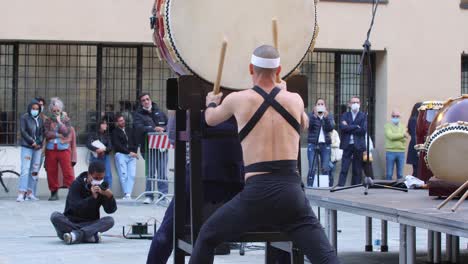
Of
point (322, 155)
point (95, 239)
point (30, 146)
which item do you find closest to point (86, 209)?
point (95, 239)

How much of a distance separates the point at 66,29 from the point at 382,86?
6.87 meters

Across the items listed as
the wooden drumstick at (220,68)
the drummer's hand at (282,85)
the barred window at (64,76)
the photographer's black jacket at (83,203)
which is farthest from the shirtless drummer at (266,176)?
the barred window at (64,76)

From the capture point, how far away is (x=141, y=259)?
10039 millimetres

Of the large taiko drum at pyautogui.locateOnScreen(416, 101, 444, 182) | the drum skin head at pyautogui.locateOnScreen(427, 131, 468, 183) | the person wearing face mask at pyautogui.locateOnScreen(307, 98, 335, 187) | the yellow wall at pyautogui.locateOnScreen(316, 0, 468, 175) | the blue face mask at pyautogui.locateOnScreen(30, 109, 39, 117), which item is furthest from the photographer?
the yellow wall at pyautogui.locateOnScreen(316, 0, 468, 175)

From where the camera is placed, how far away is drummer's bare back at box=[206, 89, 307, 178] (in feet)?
19.8

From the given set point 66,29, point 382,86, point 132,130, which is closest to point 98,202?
point 132,130

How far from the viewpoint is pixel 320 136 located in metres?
19.0

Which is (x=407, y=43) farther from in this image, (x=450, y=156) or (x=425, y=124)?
(x=450, y=156)

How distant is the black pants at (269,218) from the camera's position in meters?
6.00

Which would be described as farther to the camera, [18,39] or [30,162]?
[18,39]

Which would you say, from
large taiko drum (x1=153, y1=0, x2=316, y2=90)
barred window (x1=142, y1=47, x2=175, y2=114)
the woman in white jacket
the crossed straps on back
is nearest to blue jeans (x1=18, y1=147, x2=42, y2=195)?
barred window (x1=142, y1=47, x2=175, y2=114)

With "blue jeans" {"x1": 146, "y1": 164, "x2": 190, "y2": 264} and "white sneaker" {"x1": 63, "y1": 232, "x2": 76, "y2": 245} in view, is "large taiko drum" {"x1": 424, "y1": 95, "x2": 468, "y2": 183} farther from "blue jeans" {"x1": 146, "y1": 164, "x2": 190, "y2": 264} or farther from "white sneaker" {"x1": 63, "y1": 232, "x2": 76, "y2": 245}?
"white sneaker" {"x1": 63, "y1": 232, "x2": 76, "y2": 245}

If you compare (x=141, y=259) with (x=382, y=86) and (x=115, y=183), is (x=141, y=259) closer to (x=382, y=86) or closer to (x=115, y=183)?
(x=115, y=183)

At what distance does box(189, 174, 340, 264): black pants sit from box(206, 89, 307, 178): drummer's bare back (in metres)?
0.13
